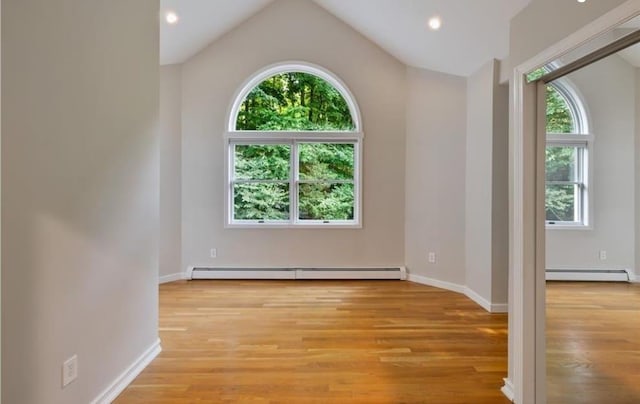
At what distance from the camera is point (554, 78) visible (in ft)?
5.77

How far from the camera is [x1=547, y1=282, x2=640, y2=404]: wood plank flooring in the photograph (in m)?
1.80

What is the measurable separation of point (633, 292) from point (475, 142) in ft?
7.55

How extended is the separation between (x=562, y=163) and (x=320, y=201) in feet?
10.2

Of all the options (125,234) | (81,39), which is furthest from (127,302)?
(81,39)

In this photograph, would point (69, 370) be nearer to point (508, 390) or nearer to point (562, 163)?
point (508, 390)

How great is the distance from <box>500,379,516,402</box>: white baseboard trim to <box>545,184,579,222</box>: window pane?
3.20 ft

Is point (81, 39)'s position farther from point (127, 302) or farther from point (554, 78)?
point (554, 78)

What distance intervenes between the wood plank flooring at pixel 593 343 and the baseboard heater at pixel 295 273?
2457 millimetres

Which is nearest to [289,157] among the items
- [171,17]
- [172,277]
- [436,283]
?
[171,17]

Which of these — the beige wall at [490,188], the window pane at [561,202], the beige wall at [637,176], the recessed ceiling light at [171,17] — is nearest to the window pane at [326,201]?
the beige wall at [490,188]

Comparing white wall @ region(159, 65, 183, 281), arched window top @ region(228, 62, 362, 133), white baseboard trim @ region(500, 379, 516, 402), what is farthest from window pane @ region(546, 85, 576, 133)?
white wall @ region(159, 65, 183, 281)

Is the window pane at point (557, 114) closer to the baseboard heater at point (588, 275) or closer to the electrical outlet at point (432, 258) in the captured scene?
the baseboard heater at point (588, 275)

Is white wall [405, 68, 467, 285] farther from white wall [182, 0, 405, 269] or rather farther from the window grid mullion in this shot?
the window grid mullion

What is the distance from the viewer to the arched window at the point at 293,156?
4.68 m
